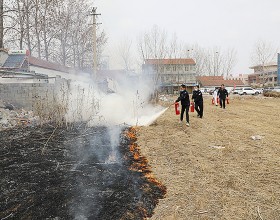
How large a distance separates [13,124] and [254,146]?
963cm

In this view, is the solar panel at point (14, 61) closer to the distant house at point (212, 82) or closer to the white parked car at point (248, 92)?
the white parked car at point (248, 92)

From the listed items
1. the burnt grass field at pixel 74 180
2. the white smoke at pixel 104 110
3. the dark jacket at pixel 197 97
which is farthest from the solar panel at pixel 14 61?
the dark jacket at pixel 197 97

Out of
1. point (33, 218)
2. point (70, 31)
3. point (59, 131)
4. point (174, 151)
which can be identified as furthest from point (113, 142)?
point (70, 31)

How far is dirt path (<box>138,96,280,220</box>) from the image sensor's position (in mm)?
3916

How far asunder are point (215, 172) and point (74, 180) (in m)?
2.83

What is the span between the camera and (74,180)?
5195 mm

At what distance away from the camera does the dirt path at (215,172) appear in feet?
12.8

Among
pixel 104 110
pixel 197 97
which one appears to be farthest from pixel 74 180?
pixel 104 110

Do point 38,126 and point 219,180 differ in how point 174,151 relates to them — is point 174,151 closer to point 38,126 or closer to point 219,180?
point 219,180

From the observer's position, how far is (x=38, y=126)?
38.3 feet

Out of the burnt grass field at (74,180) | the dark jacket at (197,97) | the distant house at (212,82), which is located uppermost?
the distant house at (212,82)

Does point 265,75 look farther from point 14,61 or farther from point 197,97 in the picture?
point 14,61

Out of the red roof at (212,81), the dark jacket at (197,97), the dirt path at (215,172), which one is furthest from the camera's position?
the red roof at (212,81)

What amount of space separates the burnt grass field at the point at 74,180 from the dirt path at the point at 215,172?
1.25 ft
